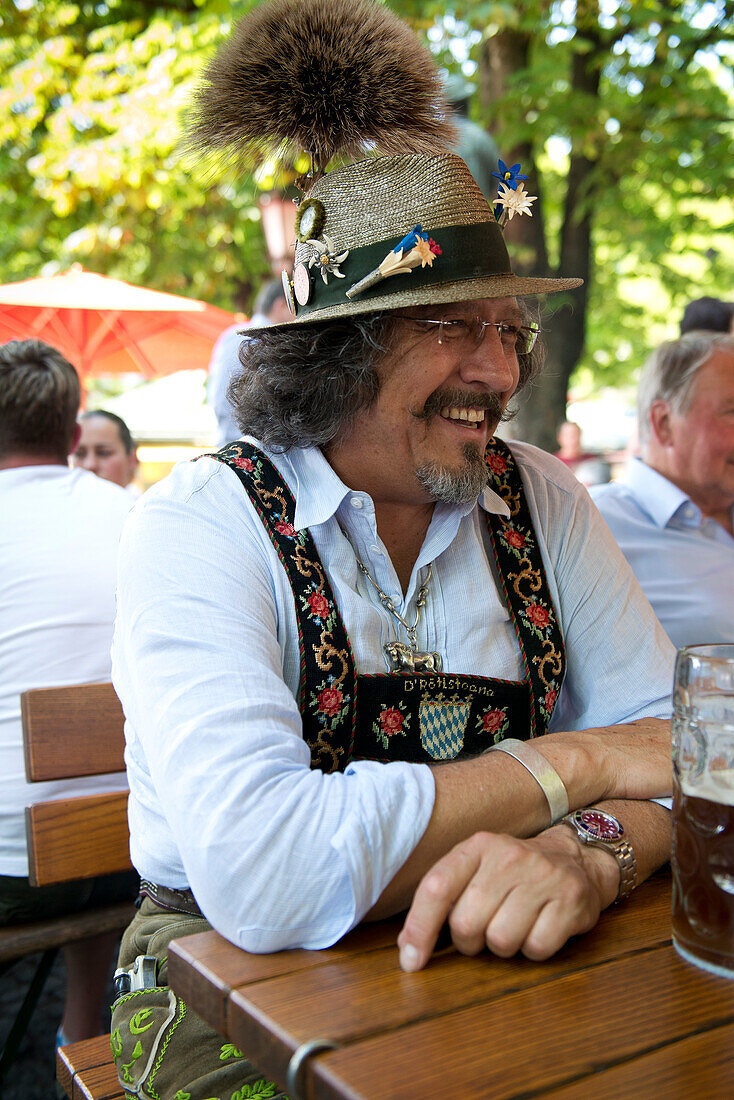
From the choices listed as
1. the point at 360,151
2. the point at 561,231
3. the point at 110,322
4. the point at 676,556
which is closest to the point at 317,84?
the point at 360,151

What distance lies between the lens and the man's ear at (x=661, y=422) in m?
3.14

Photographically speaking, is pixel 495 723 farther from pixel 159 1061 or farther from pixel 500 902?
pixel 159 1061

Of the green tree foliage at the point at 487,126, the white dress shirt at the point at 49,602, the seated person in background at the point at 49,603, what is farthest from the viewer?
the green tree foliage at the point at 487,126

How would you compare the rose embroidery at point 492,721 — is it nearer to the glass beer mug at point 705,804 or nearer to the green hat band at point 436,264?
the glass beer mug at point 705,804

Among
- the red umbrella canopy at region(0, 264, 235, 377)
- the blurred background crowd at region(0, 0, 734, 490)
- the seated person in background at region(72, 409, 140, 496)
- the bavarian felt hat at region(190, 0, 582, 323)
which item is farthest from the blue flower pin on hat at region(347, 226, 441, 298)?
the red umbrella canopy at region(0, 264, 235, 377)

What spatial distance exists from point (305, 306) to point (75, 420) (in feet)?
4.99

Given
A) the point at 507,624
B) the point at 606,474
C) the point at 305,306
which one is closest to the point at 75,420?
the point at 305,306

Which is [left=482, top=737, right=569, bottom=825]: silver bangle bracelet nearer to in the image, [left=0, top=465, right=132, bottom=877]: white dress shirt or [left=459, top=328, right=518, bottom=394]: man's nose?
[left=459, top=328, right=518, bottom=394]: man's nose

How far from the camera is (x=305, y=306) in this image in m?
1.82

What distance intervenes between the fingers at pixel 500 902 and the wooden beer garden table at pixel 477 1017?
24 millimetres

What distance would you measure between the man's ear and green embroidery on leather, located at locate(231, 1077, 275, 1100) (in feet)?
7.76

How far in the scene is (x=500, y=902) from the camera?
44.4 inches

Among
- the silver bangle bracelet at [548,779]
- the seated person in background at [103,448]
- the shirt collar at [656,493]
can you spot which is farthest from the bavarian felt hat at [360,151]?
the seated person in background at [103,448]

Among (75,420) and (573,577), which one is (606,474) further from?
(573,577)
